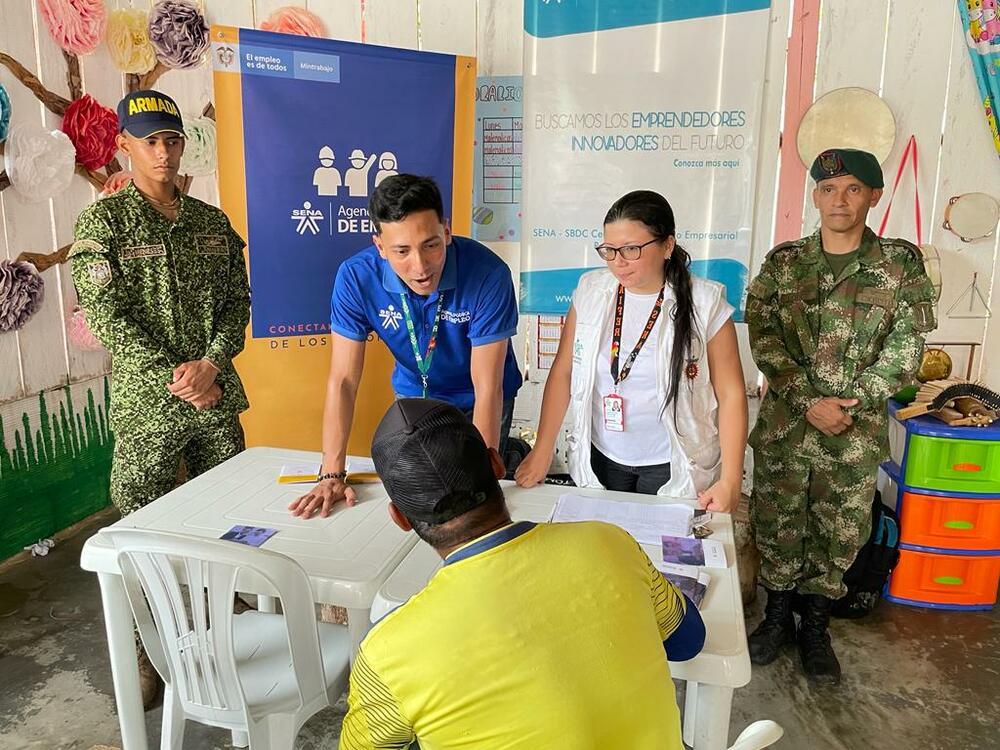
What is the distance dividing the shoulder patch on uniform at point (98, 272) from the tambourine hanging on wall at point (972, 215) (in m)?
3.11

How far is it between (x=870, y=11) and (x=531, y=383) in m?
2.10

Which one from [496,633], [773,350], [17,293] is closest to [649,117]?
[773,350]

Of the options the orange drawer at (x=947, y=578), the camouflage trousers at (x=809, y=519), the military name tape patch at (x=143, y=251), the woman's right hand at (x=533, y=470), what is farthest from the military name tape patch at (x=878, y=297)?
the military name tape patch at (x=143, y=251)

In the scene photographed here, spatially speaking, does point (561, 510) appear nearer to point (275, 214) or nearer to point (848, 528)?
point (848, 528)

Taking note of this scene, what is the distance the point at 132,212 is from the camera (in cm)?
221

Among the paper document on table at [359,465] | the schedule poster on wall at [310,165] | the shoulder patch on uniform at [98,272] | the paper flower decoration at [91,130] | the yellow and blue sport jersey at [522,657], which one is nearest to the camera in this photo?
the yellow and blue sport jersey at [522,657]

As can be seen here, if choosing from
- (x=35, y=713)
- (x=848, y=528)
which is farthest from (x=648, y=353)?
(x=35, y=713)

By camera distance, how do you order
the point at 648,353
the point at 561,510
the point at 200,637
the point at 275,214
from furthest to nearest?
1. the point at 275,214
2. the point at 648,353
3. the point at 561,510
4. the point at 200,637

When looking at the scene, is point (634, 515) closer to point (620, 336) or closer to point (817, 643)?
point (620, 336)

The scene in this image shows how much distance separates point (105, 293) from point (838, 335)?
216cm

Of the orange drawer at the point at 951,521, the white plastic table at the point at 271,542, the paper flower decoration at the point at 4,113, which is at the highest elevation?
the paper flower decoration at the point at 4,113

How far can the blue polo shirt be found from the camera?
2094 millimetres

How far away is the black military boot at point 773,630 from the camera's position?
2486 millimetres

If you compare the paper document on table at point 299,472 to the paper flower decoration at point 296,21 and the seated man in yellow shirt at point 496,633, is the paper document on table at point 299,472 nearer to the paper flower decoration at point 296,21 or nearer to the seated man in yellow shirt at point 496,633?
the seated man in yellow shirt at point 496,633
